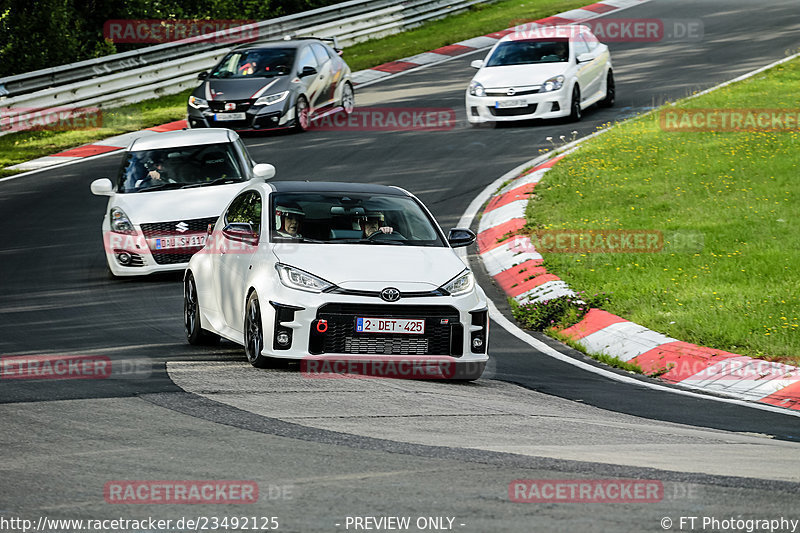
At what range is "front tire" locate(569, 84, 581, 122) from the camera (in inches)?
889

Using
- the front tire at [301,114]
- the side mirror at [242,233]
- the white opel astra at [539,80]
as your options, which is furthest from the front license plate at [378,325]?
the front tire at [301,114]

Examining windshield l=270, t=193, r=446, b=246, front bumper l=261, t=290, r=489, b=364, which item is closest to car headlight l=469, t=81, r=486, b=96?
windshield l=270, t=193, r=446, b=246

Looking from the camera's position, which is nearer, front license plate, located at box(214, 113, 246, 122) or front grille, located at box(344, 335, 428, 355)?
front grille, located at box(344, 335, 428, 355)

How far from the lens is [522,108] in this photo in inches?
886

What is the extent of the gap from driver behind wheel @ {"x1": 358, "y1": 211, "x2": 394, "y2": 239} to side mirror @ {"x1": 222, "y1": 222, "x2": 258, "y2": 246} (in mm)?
878

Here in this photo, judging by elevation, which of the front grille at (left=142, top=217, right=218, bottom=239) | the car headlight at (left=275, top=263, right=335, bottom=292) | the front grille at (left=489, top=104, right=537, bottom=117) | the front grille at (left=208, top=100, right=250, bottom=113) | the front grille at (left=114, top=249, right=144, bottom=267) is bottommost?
the front grille at (left=114, top=249, right=144, bottom=267)

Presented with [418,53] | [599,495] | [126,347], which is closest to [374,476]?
[599,495]

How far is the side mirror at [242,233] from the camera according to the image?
388 inches

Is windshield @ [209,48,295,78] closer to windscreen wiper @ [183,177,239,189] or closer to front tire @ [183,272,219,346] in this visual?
windscreen wiper @ [183,177,239,189]

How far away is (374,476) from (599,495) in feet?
3.56

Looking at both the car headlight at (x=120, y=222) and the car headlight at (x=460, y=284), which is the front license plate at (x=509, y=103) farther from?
the car headlight at (x=460, y=284)

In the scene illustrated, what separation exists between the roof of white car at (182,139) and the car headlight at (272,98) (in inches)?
268

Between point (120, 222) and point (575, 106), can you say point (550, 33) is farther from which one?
point (120, 222)

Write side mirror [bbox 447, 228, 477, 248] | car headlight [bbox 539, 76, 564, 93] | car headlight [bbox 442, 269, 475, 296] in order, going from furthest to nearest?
car headlight [bbox 539, 76, 564, 93] → side mirror [bbox 447, 228, 477, 248] → car headlight [bbox 442, 269, 475, 296]
